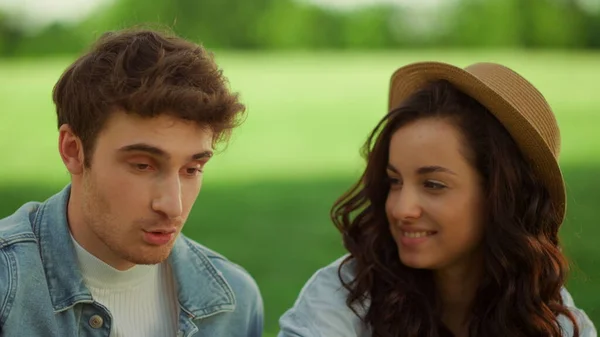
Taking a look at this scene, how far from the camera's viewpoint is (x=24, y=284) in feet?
9.81

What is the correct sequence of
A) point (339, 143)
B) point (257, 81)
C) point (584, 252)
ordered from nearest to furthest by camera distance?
point (584, 252), point (339, 143), point (257, 81)

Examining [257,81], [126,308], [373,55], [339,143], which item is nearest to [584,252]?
[126,308]

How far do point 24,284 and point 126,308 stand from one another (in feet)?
1.22

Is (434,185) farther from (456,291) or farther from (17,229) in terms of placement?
(17,229)

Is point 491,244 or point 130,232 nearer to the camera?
point 130,232

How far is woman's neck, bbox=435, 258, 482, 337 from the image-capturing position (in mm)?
3596

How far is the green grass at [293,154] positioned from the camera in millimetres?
7270

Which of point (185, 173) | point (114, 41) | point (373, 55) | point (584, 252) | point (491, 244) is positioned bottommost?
point (584, 252)

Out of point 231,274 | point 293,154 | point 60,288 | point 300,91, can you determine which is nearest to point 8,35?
point 300,91

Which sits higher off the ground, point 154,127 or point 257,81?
point 257,81

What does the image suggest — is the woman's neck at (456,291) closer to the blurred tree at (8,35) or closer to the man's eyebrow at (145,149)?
the man's eyebrow at (145,149)

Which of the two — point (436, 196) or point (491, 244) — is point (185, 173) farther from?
point (491, 244)

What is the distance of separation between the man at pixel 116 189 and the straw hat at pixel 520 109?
77 cm

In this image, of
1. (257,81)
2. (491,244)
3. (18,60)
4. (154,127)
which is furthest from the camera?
(18,60)
